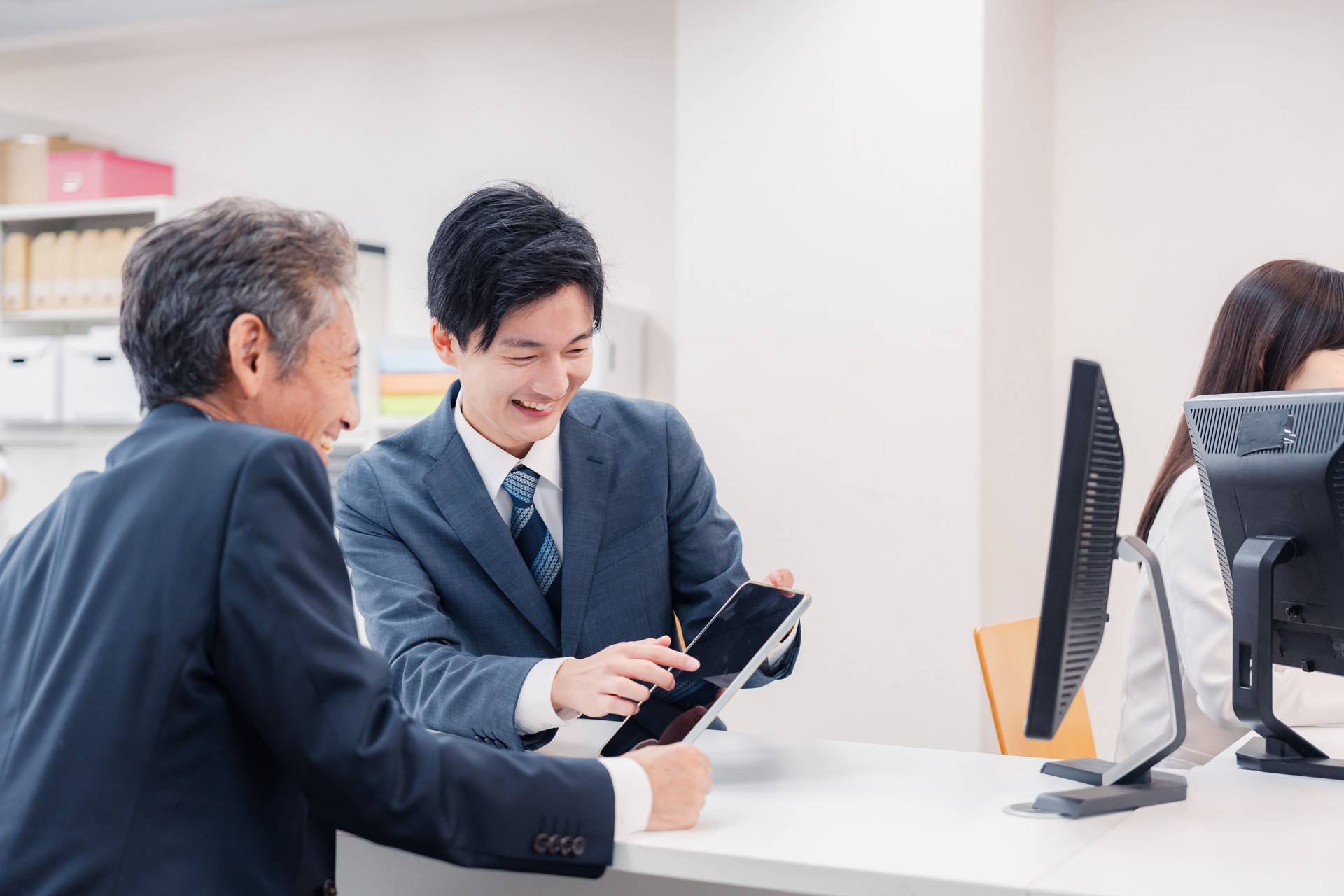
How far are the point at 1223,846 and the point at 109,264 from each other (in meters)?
4.36

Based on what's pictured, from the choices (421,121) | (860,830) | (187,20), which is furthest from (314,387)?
(187,20)

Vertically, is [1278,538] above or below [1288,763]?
above

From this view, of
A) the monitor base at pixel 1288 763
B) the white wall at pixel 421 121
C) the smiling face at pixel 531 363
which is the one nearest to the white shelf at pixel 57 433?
the white wall at pixel 421 121

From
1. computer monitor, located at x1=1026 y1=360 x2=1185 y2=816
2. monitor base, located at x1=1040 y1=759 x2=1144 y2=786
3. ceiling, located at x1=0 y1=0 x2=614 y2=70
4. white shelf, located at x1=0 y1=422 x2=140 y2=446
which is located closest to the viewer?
computer monitor, located at x1=1026 y1=360 x2=1185 y2=816

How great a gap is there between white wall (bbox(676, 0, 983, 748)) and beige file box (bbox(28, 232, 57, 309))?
2.63 m

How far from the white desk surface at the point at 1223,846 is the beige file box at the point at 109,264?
4169mm

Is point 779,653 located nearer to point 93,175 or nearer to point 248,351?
point 248,351

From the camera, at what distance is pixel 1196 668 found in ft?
5.52

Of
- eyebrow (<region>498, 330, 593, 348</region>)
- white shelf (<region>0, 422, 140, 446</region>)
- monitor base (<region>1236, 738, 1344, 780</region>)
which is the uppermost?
eyebrow (<region>498, 330, 593, 348</region>)

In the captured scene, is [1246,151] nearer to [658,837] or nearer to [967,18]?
[967,18]

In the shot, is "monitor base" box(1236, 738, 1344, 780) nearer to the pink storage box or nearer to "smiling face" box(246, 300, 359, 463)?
"smiling face" box(246, 300, 359, 463)

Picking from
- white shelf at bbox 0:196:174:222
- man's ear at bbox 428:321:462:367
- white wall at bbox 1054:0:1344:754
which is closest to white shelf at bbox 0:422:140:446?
white shelf at bbox 0:196:174:222

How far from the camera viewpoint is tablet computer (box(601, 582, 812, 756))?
4.61ft

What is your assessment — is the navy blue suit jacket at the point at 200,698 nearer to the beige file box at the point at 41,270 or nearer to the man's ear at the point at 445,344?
the man's ear at the point at 445,344
